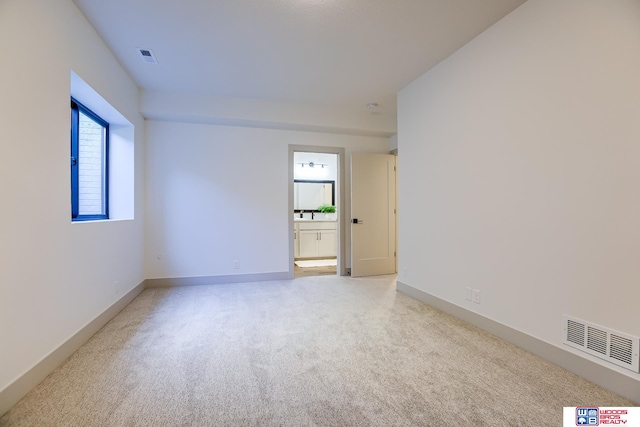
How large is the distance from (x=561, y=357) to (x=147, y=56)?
4.28m

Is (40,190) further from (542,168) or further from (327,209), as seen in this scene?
(327,209)

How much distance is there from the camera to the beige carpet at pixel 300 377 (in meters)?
1.49

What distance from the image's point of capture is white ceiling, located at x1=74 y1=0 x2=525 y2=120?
225cm

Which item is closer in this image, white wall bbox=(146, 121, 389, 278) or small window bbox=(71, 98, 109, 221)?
small window bbox=(71, 98, 109, 221)

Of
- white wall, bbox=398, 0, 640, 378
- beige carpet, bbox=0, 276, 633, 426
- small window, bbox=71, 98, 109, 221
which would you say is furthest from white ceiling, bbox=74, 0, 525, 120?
beige carpet, bbox=0, 276, 633, 426

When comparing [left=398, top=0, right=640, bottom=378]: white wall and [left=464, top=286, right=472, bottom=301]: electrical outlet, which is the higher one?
[left=398, top=0, right=640, bottom=378]: white wall

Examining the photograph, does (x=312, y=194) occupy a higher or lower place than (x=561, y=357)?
higher

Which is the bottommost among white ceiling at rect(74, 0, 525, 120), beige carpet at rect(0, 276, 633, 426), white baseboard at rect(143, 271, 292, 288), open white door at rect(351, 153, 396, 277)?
beige carpet at rect(0, 276, 633, 426)

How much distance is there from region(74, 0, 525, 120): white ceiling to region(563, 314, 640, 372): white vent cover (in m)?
2.30

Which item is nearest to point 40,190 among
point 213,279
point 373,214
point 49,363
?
point 49,363

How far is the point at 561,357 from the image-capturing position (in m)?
1.96

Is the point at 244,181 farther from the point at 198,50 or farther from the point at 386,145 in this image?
the point at 386,145

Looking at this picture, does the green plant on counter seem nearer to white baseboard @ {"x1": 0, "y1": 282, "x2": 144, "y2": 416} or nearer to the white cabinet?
the white cabinet

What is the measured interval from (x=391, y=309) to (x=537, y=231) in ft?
5.15
